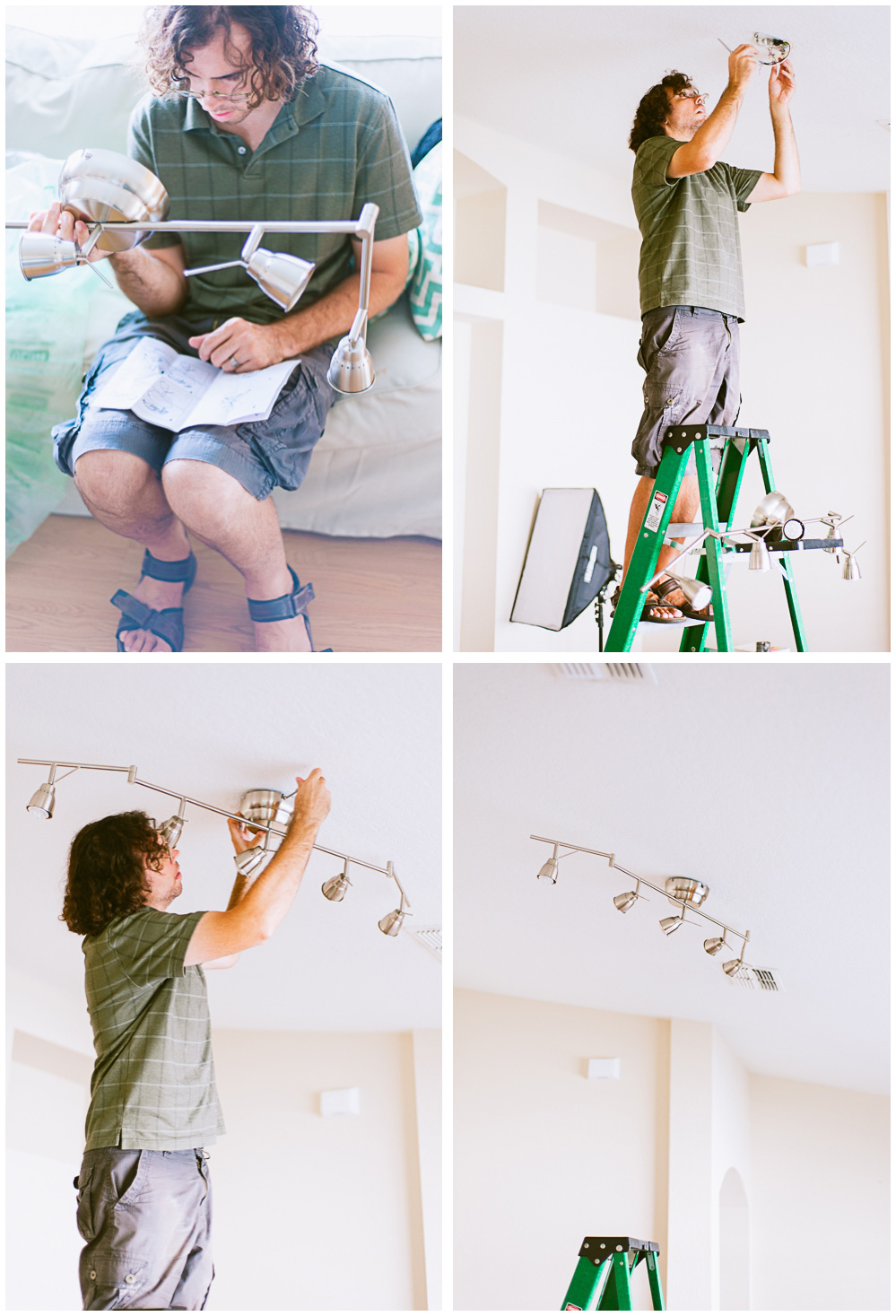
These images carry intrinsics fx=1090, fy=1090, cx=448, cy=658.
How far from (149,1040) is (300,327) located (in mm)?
1399

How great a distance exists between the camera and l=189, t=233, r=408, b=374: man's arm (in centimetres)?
220

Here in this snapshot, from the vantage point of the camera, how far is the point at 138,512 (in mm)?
2234

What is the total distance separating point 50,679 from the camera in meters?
2.04

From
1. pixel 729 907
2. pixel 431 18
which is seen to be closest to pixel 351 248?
pixel 431 18

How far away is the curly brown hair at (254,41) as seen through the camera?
2.13 metres

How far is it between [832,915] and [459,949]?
1.75 metres

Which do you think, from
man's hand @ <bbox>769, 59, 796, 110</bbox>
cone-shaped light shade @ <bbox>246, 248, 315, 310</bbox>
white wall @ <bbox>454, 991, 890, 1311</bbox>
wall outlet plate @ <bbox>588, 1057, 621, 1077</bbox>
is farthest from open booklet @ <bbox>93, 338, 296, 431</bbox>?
wall outlet plate @ <bbox>588, 1057, 621, 1077</bbox>

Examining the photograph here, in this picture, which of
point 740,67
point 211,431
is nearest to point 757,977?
point 211,431

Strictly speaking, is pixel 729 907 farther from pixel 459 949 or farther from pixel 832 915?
pixel 459 949

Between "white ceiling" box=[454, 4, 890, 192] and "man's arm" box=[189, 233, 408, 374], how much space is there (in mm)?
659

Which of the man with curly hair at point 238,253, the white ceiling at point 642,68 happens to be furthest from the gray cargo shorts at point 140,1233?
the white ceiling at point 642,68

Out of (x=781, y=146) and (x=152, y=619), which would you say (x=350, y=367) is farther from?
(x=781, y=146)

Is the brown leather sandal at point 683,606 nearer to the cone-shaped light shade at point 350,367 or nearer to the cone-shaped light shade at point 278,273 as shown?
the cone-shaped light shade at point 350,367

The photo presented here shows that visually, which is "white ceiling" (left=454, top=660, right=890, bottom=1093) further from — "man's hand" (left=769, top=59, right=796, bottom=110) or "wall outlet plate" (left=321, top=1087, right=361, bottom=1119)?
"wall outlet plate" (left=321, top=1087, right=361, bottom=1119)
